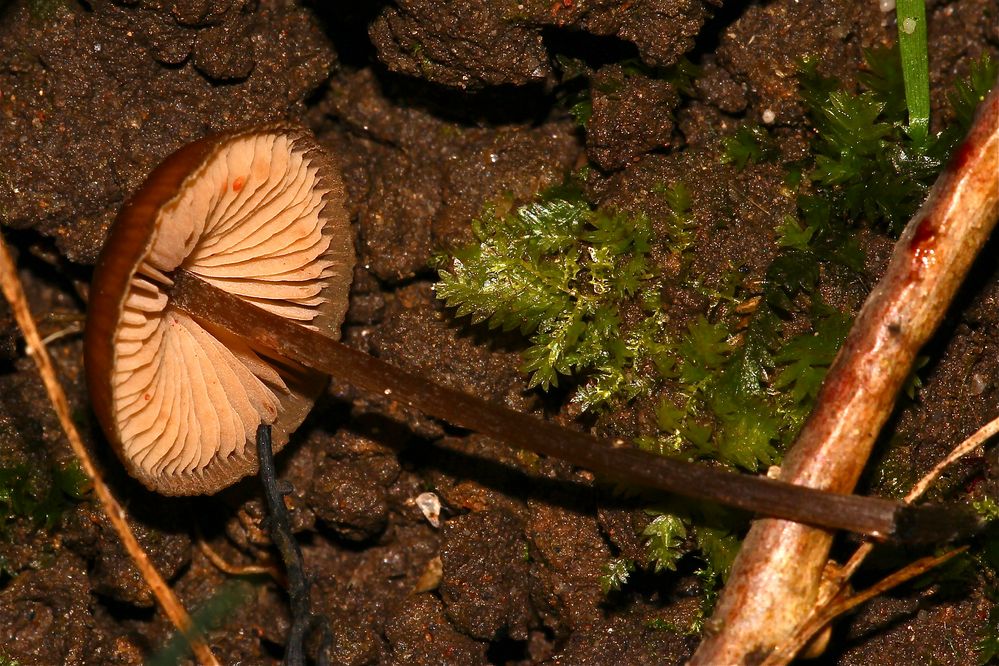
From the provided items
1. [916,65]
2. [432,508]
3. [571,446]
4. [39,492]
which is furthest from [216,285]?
[916,65]

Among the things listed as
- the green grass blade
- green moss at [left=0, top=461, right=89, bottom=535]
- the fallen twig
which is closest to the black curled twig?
green moss at [left=0, top=461, right=89, bottom=535]

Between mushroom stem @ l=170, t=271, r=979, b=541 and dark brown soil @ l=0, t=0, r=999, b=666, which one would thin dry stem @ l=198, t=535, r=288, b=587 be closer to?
dark brown soil @ l=0, t=0, r=999, b=666

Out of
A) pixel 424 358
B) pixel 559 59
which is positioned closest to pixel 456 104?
pixel 559 59

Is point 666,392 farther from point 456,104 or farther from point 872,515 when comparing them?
point 456,104

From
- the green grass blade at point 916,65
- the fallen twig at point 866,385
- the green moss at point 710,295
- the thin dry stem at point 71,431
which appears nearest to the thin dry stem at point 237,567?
the thin dry stem at point 71,431

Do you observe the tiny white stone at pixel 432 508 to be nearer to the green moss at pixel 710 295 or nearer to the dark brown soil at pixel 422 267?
the dark brown soil at pixel 422 267
